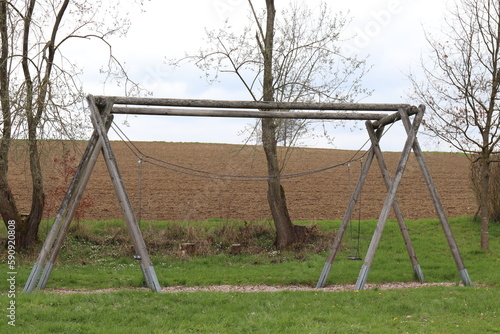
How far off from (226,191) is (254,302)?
16.2 meters

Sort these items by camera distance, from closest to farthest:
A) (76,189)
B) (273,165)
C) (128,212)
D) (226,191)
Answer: (128,212) < (76,189) < (273,165) < (226,191)

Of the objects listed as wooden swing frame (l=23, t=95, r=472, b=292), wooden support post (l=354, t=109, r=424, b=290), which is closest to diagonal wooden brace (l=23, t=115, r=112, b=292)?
wooden swing frame (l=23, t=95, r=472, b=292)

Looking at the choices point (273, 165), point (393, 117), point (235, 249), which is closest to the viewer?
point (393, 117)

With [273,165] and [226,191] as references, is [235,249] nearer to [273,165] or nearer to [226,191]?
[273,165]

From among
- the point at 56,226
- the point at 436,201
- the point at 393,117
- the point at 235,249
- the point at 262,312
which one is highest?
the point at 393,117

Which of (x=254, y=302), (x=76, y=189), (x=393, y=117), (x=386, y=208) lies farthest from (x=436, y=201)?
(x=76, y=189)

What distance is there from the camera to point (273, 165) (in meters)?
15.9

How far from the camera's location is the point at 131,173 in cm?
2762

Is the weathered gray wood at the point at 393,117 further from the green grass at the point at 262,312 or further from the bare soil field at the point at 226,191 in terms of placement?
the bare soil field at the point at 226,191

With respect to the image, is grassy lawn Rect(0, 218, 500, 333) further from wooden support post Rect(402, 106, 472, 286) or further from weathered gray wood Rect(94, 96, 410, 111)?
weathered gray wood Rect(94, 96, 410, 111)

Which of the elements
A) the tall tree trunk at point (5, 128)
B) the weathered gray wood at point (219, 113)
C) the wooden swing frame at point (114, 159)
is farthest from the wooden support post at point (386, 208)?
the tall tree trunk at point (5, 128)

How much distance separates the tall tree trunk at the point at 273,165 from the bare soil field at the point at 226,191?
0.66 m

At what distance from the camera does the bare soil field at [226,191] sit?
61.7 feet

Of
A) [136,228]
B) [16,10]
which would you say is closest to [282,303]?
[136,228]
